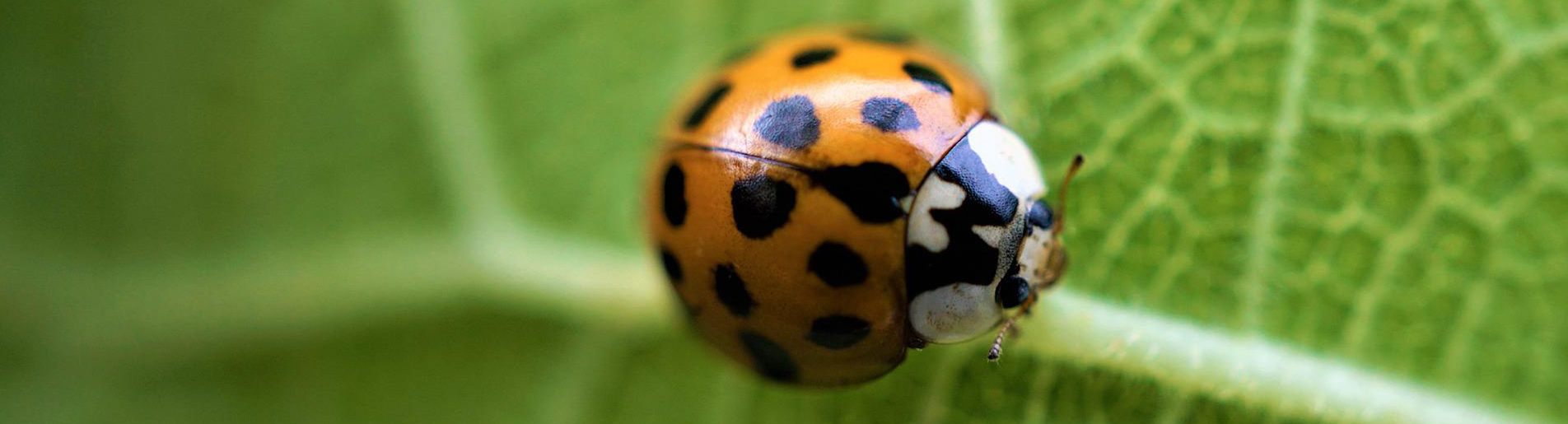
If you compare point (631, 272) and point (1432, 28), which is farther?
point (631, 272)

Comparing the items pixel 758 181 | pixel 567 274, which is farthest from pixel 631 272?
pixel 758 181

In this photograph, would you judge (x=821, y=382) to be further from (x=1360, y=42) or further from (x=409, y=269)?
(x=409, y=269)

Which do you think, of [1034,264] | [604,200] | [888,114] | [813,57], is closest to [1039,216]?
[1034,264]

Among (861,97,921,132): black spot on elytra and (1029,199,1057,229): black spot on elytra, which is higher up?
(861,97,921,132): black spot on elytra

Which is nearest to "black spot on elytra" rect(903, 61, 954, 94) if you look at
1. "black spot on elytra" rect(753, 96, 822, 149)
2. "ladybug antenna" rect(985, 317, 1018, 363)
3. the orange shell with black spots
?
the orange shell with black spots

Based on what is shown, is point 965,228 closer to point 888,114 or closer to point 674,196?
point 888,114

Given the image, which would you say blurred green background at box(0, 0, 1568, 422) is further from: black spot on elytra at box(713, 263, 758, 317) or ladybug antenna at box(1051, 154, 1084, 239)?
black spot on elytra at box(713, 263, 758, 317)

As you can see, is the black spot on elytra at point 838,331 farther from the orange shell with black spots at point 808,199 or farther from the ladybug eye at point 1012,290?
the ladybug eye at point 1012,290
